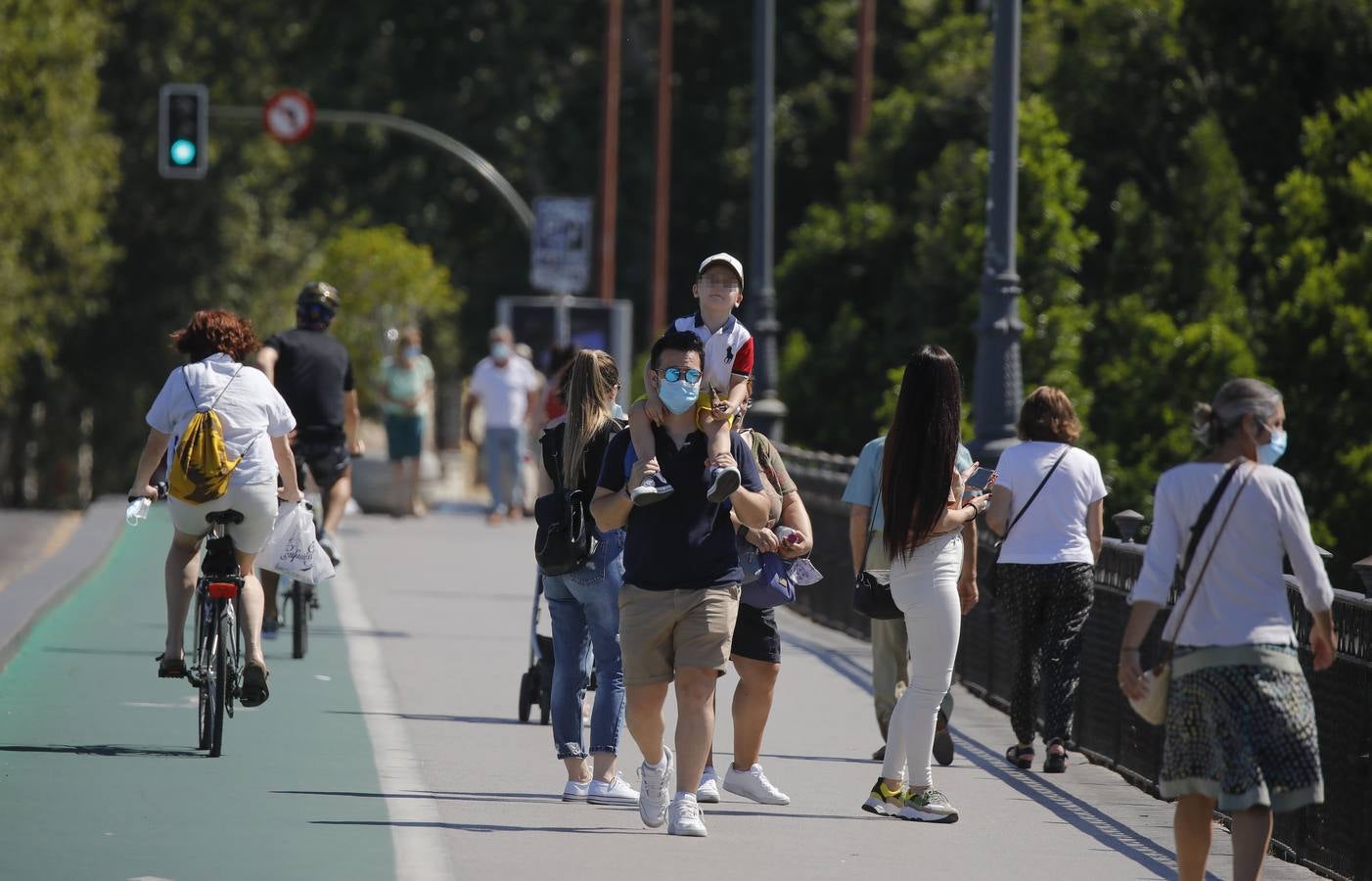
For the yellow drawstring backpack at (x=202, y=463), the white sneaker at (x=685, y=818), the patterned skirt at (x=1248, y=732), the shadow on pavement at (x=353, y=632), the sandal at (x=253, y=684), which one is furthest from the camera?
the shadow on pavement at (x=353, y=632)

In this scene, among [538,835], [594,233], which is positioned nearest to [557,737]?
[538,835]

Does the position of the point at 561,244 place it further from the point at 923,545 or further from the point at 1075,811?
the point at 923,545

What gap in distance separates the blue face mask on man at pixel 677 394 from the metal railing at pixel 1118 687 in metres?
2.17

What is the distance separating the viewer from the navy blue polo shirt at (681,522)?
8.20 meters

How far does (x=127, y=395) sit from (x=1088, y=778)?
147 feet

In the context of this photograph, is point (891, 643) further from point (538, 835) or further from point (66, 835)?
point (66, 835)

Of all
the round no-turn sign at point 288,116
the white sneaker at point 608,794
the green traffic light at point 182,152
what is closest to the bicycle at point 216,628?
the white sneaker at point 608,794

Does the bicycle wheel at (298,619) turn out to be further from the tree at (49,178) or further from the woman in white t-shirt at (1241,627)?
the tree at (49,178)

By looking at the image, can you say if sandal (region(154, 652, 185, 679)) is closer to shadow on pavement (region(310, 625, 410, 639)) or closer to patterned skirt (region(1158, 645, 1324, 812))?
patterned skirt (region(1158, 645, 1324, 812))

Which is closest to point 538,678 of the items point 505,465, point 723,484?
point 723,484

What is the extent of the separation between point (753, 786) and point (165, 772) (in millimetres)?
2231

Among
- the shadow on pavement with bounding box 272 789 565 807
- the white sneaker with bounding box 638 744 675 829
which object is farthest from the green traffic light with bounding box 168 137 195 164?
the white sneaker with bounding box 638 744 675 829

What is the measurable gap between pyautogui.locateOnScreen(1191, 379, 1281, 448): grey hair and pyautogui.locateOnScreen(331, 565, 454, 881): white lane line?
2.62 metres

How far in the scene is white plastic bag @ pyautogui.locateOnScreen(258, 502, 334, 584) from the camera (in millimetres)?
11336
